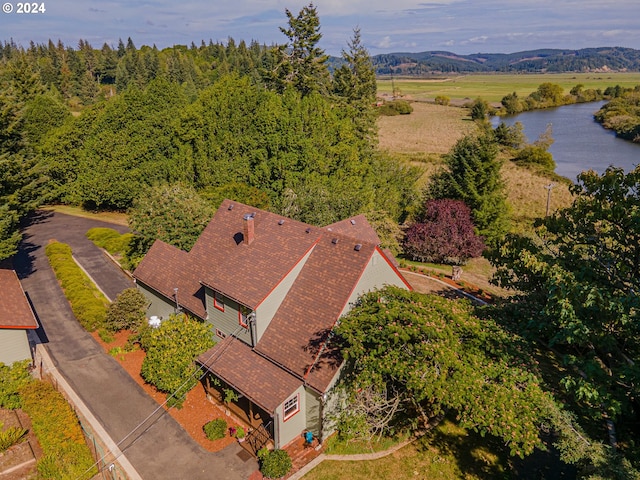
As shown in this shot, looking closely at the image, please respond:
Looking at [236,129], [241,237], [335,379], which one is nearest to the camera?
[335,379]

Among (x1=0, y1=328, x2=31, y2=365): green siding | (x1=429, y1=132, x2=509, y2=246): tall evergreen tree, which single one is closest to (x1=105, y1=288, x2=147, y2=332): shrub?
(x1=0, y1=328, x2=31, y2=365): green siding

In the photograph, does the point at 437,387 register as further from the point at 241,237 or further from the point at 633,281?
the point at 241,237

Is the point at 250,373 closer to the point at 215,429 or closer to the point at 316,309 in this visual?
the point at 215,429

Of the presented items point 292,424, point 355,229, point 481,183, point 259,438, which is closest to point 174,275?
point 259,438

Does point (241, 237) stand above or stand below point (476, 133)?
below

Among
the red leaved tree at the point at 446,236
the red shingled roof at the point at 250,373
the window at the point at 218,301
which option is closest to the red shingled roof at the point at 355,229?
the window at the point at 218,301

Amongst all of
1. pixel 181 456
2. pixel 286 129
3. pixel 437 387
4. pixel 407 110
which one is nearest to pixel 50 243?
pixel 286 129

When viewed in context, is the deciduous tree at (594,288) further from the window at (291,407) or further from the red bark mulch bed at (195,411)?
the red bark mulch bed at (195,411)
